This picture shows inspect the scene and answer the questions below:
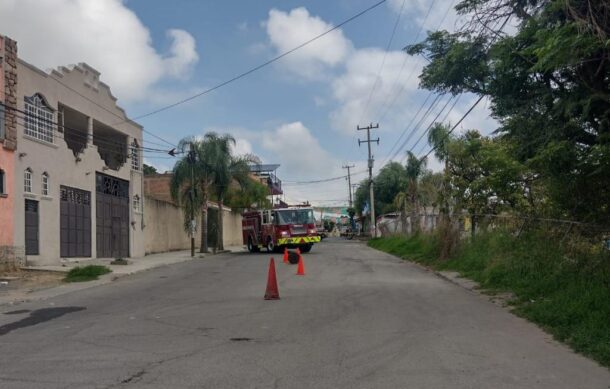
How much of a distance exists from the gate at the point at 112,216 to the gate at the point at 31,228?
503 cm

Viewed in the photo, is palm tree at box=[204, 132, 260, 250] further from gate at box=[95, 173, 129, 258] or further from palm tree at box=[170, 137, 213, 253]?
gate at box=[95, 173, 129, 258]

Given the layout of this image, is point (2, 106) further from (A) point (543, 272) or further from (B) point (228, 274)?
(A) point (543, 272)

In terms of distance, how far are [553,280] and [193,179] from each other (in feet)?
84.4

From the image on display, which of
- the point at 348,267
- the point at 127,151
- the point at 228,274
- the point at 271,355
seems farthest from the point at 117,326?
the point at 127,151

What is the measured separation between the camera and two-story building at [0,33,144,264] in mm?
21234

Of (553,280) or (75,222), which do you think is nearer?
(553,280)

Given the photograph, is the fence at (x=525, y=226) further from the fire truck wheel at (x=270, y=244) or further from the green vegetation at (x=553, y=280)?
the fire truck wheel at (x=270, y=244)

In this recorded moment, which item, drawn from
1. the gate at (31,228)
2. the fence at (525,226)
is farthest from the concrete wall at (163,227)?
the fence at (525,226)

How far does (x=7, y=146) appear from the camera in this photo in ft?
65.4

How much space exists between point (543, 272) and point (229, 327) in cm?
703

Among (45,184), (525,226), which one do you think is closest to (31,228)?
(45,184)

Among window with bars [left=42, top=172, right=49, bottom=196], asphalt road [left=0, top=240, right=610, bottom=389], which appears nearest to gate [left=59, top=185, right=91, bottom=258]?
window with bars [left=42, top=172, right=49, bottom=196]

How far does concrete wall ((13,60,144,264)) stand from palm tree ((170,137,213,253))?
465 centimetres

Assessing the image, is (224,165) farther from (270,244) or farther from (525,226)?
(525,226)
